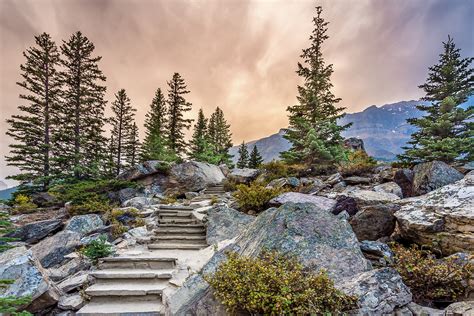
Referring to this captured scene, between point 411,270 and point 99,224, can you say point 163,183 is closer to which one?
point 99,224

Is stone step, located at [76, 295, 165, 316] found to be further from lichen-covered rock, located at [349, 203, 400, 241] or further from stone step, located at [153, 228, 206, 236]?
lichen-covered rock, located at [349, 203, 400, 241]

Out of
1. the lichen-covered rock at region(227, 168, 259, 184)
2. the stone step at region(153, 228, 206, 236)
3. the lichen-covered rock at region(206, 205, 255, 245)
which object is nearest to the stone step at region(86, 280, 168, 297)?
the lichen-covered rock at region(206, 205, 255, 245)

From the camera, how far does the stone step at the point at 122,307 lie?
3.89m

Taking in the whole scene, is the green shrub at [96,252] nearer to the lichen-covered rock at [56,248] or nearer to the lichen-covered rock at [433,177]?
the lichen-covered rock at [56,248]

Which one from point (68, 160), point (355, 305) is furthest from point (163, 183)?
point (355, 305)

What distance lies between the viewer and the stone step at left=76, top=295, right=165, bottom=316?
3887 millimetres

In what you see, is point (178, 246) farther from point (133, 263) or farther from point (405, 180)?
point (405, 180)

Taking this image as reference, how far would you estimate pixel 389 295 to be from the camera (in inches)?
95.0

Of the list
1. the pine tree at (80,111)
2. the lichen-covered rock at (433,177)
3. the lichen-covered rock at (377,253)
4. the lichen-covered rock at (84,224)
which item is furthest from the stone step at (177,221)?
the pine tree at (80,111)

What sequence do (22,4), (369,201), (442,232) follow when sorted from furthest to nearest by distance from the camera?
(22,4) < (369,201) < (442,232)

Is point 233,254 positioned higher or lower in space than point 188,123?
lower

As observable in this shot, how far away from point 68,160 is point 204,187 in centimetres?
1255

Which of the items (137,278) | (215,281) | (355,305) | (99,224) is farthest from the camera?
(99,224)

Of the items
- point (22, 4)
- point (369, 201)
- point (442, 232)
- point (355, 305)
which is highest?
point (22, 4)
